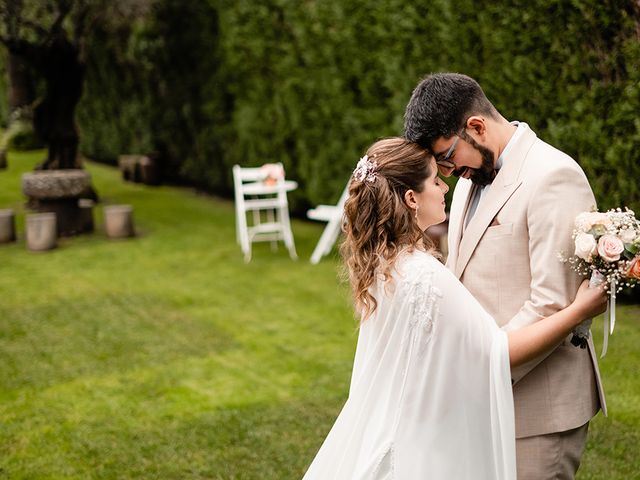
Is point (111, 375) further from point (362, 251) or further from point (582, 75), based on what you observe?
point (582, 75)

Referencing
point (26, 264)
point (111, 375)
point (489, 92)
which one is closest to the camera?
point (111, 375)

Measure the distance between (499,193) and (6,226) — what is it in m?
10.2

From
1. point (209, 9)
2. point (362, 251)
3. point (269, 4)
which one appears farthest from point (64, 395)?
point (209, 9)

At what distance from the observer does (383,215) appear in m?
2.45

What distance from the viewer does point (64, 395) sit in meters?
5.59

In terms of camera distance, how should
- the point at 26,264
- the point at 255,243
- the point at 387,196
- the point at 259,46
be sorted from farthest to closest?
1. the point at 259,46
2. the point at 255,243
3. the point at 26,264
4. the point at 387,196

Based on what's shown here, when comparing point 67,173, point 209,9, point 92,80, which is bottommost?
point 67,173

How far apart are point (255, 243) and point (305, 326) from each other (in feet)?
13.4

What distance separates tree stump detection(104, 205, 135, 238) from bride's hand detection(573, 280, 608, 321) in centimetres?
997

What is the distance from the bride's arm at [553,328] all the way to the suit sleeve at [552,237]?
5 cm

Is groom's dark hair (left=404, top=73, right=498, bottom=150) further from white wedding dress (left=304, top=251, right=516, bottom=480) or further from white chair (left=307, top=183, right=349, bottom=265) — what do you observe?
white chair (left=307, top=183, right=349, bottom=265)

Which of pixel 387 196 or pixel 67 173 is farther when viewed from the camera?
pixel 67 173

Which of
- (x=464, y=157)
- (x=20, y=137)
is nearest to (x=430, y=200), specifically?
(x=464, y=157)

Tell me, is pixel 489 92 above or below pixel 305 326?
above
